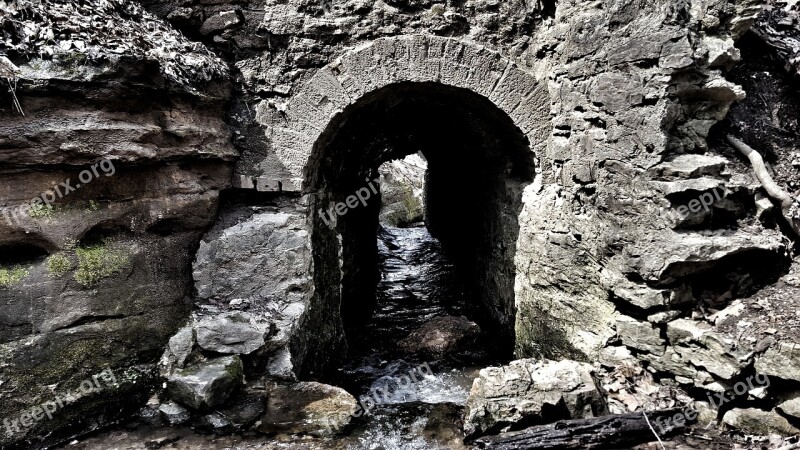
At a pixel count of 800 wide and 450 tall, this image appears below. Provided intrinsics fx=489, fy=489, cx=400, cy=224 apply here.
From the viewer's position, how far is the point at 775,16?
3.91m

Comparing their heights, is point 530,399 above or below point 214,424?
above

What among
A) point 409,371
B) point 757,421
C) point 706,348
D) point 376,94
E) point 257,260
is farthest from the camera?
point 409,371

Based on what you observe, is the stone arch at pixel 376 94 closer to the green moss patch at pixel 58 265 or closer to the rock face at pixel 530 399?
the green moss patch at pixel 58 265

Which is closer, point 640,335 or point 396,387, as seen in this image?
point 640,335

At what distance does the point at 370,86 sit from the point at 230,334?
2.25 m

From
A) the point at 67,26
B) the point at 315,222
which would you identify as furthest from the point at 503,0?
the point at 67,26

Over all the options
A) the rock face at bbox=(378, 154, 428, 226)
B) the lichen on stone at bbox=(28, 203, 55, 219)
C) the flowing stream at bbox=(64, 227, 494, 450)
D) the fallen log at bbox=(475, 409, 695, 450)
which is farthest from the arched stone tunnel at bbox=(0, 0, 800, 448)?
the rock face at bbox=(378, 154, 428, 226)

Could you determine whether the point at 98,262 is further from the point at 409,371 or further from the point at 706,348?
the point at 706,348

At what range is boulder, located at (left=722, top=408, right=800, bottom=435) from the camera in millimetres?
2871

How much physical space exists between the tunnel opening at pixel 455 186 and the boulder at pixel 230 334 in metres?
0.59

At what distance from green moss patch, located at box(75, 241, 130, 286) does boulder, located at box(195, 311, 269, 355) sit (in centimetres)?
74

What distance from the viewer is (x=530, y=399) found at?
3.24 metres

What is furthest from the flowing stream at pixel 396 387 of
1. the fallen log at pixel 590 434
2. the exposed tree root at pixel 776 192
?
the exposed tree root at pixel 776 192

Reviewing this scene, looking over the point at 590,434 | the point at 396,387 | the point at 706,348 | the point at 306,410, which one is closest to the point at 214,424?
the point at 306,410
